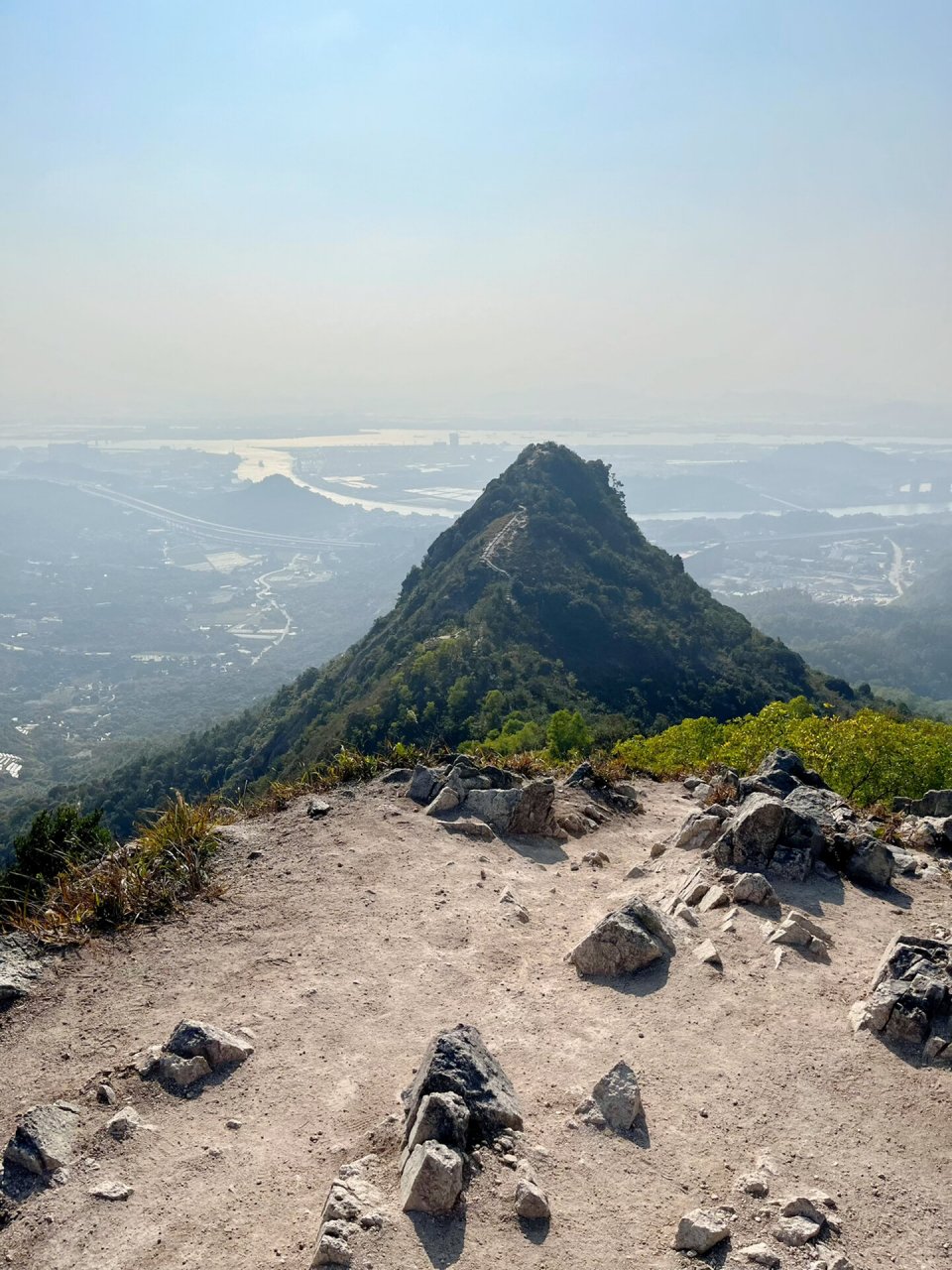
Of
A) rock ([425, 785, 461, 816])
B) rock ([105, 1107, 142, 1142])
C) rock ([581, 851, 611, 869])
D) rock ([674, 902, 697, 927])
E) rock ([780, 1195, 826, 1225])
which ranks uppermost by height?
rock ([425, 785, 461, 816])

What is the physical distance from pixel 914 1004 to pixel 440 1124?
4.70m

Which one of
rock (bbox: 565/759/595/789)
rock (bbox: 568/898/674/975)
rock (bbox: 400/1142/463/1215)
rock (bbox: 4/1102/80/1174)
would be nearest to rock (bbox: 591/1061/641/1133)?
rock (bbox: 400/1142/463/1215)

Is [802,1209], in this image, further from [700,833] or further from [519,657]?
[519,657]

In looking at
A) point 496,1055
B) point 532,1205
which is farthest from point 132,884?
point 532,1205

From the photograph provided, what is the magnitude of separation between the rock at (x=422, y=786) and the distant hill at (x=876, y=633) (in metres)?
115

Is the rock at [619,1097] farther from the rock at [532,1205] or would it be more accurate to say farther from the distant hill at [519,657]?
the distant hill at [519,657]

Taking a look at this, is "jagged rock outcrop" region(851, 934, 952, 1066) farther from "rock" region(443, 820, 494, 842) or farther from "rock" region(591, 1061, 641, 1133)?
"rock" region(443, 820, 494, 842)

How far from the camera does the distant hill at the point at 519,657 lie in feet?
157

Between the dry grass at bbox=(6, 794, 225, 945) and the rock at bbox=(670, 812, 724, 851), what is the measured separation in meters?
6.78

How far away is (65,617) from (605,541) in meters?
148

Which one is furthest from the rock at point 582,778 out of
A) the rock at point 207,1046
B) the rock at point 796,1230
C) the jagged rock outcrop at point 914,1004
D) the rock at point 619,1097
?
the rock at point 796,1230

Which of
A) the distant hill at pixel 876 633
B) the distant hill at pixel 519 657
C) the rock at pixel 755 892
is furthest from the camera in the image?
the distant hill at pixel 876 633

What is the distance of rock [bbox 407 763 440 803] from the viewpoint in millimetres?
13648

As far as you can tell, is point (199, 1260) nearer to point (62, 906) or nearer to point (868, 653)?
point (62, 906)
